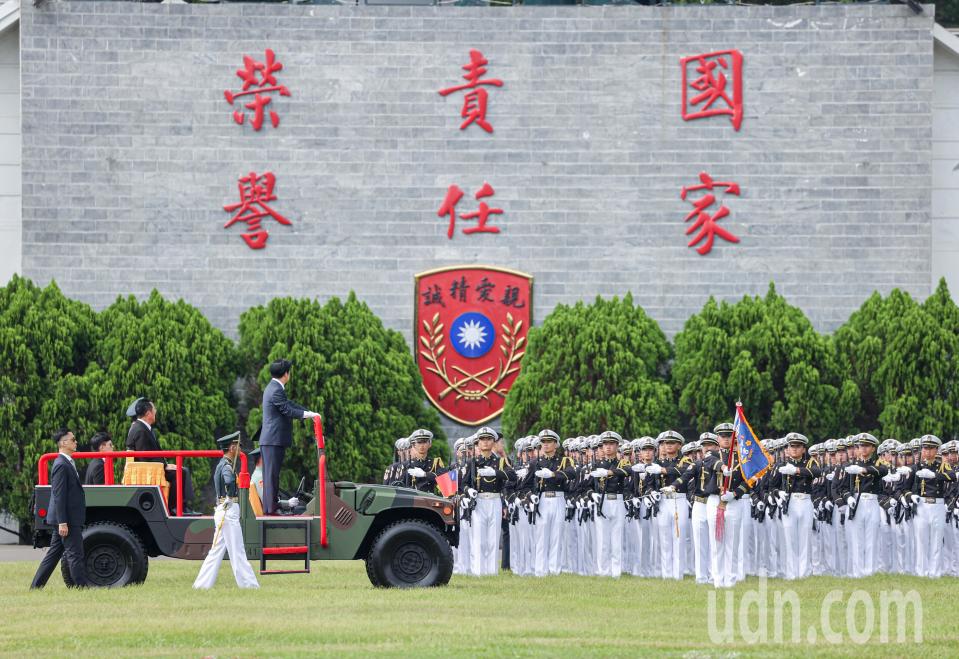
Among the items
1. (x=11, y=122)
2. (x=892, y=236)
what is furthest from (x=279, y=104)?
(x=892, y=236)

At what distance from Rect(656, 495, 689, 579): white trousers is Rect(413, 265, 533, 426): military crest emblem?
8357mm

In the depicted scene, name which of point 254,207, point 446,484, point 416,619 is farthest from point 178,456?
point 254,207

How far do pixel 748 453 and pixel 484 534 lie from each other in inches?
143

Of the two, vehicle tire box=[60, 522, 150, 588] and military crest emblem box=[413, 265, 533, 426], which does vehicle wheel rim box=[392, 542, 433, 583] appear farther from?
military crest emblem box=[413, 265, 533, 426]

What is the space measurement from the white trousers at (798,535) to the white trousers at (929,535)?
1561mm

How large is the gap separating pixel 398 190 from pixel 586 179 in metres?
3.29

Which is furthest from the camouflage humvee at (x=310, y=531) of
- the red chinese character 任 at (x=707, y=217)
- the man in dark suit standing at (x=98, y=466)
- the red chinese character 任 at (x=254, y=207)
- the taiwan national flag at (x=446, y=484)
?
the red chinese character 任 at (x=707, y=217)

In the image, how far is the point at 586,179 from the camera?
29219 millimetres

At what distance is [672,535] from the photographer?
2058 cm

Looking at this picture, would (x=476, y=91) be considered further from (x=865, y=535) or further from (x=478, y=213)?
(x=865, y=535)

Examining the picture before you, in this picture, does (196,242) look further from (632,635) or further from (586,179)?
(632,635)

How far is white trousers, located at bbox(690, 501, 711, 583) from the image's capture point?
18984 mm

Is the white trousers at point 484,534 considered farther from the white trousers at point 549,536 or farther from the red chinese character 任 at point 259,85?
the red chinese character 任 at point 259,85

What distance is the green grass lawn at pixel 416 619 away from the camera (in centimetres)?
1243
